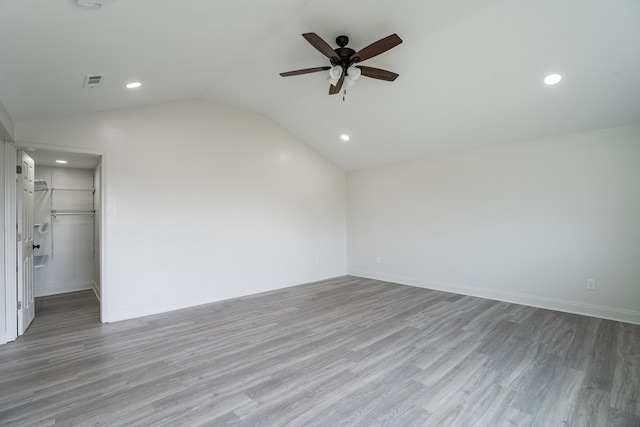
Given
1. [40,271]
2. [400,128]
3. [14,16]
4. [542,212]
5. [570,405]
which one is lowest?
[570,405]

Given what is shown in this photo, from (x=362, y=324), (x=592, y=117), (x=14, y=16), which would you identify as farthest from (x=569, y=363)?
(x=14, y=16)

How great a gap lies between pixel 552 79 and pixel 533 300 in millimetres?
2989

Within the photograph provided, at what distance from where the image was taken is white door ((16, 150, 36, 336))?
11.2ft

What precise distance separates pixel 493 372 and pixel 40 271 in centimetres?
694

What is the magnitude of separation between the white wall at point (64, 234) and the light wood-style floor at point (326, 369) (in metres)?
1.42

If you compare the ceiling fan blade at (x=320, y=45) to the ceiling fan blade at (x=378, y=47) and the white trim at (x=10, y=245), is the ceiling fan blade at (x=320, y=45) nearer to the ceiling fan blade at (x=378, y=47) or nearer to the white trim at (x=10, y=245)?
the ceiling fan blade at (x=378, y=47)

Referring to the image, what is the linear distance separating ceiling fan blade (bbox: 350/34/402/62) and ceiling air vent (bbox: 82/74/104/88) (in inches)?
91.3

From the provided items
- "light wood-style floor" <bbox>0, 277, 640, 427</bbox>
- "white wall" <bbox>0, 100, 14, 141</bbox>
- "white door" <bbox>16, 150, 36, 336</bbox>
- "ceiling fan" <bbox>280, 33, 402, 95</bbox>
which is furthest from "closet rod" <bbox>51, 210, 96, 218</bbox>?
"ceiling fan" <bbox>280, 33, 402, 95</bbox>

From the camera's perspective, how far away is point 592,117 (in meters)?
3.68

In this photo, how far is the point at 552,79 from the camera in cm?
327

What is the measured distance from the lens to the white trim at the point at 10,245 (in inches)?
127

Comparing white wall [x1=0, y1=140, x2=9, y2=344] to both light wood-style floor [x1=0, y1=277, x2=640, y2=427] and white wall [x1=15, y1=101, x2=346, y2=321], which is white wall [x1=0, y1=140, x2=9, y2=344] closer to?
light wood-style floor [x1=0, y1=277, x2=640, y2=427]

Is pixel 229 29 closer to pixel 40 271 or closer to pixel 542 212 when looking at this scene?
pixel 542 212

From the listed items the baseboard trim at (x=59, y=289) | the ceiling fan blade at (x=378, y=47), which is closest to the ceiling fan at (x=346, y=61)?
the ceiling fan blade at (x=378, y=47)
